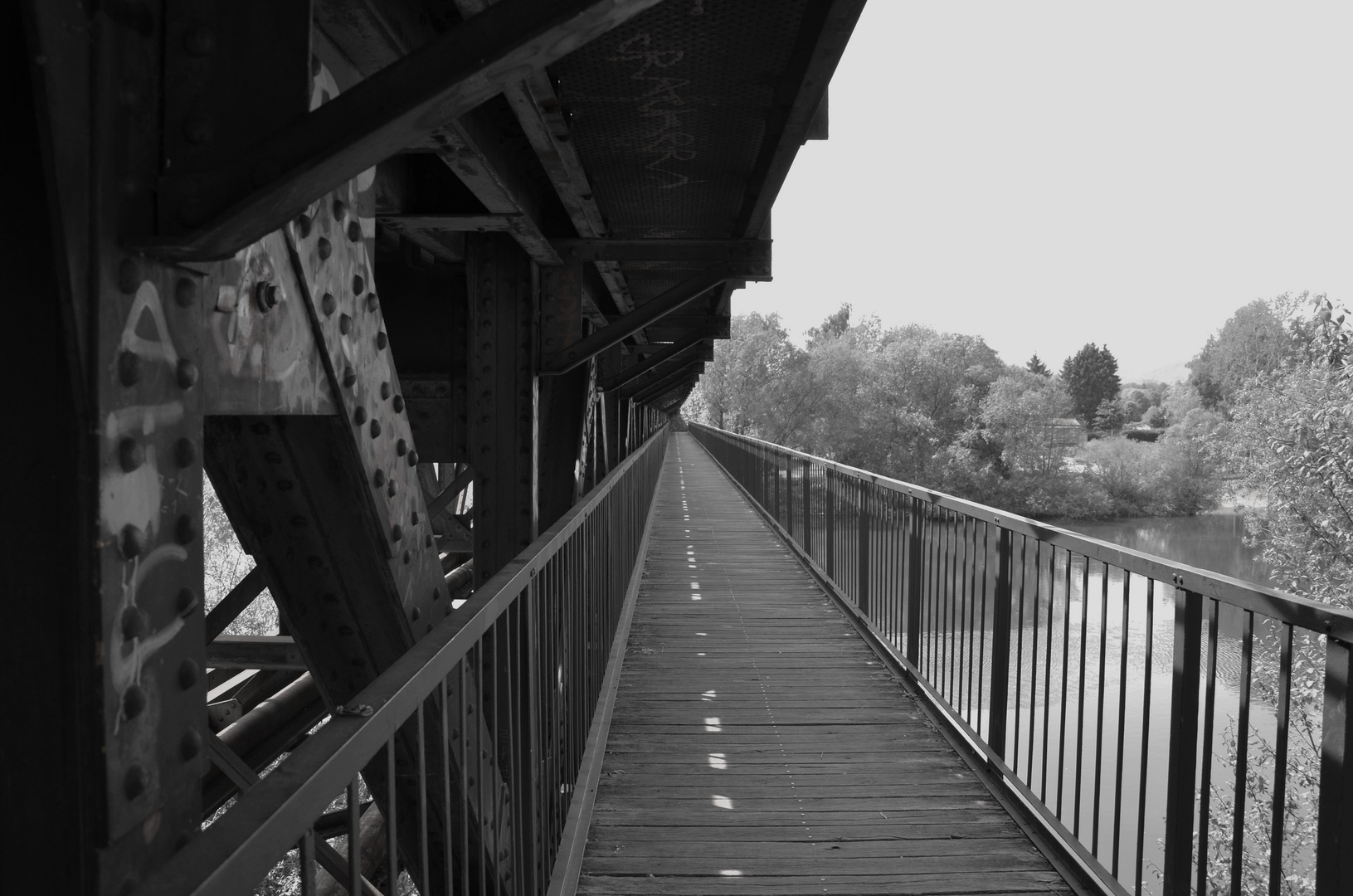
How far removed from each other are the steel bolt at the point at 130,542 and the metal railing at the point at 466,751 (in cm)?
40

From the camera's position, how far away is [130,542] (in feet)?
4.75

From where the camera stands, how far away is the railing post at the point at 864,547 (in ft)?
24.5

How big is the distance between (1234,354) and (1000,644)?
98794mm

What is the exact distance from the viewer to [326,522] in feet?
7.93

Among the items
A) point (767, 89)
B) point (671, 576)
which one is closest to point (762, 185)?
point (767, 89)

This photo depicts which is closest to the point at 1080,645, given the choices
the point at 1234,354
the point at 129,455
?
the point at 129,455

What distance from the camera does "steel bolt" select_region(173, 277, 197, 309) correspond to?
1.58 metres

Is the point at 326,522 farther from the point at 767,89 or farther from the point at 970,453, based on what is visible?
the point at 970,453

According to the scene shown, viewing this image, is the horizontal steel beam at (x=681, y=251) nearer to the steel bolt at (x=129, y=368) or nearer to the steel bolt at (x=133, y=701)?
the steel bolt at (x=129, y=368)

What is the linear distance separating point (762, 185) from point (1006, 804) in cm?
326

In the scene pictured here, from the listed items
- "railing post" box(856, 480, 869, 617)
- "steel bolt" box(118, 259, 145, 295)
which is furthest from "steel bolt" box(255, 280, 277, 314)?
"railing post" box(856, 480, 869, 617)

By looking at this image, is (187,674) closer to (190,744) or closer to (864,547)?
(190,744)

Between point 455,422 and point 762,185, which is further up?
point 762,185

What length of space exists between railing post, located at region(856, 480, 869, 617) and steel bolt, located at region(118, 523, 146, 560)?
252 inches
